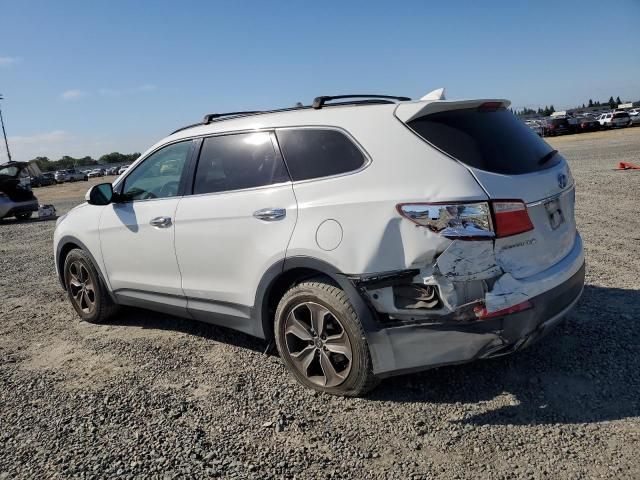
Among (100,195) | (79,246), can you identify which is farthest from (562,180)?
(79,246)

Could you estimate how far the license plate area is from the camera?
317cm

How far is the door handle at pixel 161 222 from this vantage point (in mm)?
4184

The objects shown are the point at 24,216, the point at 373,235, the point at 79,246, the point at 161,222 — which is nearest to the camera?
the point at 373,235

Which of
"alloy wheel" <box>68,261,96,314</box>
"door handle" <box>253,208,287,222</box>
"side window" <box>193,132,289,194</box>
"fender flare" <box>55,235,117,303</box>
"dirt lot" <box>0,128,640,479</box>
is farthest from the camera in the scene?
"alloy wheel" <box>68,261,96,314</box>

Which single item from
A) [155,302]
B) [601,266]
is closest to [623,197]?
[601,266]

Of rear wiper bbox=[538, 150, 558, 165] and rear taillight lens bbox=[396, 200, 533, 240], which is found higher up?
rear wiper bbox=[538, 150, 558, 165]

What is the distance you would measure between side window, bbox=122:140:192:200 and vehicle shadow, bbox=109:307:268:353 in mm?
1295

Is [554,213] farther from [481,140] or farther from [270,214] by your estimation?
[270,214]

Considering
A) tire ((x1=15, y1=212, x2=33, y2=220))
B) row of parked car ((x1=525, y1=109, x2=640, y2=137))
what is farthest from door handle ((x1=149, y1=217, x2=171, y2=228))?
row of parked car ((x1=525, y1=109, x2=640, y2=137))

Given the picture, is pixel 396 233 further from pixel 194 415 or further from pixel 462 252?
pixel 194 415

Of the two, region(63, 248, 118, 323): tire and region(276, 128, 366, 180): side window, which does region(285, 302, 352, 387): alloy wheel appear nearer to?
region(276, 128, 366, 180): side window

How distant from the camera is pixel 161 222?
4.23 meters

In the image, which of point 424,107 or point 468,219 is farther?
point 424,107

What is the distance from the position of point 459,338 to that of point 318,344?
941 millimetres
